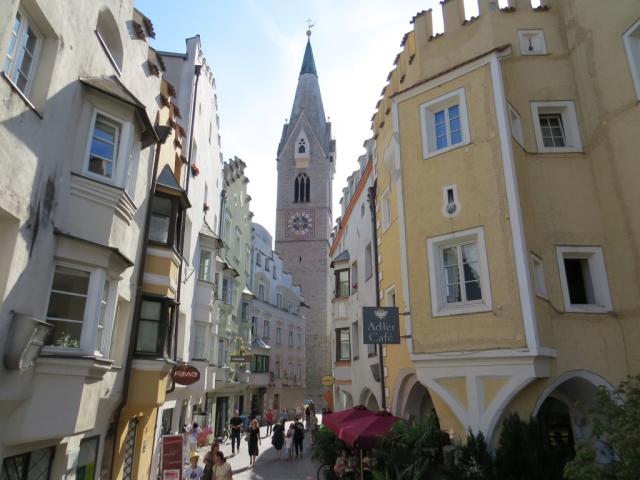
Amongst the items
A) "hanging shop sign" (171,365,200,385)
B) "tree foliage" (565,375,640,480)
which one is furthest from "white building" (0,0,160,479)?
"tree foliage" (565,375,640,480)

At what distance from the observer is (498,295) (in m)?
10.0

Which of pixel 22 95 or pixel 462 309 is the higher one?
pixel 22 95

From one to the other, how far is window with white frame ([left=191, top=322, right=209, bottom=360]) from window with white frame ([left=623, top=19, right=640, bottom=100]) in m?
16.9

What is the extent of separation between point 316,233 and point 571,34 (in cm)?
5208

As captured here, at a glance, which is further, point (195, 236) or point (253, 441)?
point (253, 441)

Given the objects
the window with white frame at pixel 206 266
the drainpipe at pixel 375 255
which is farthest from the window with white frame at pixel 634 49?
the window with white frame at pixel 206 266

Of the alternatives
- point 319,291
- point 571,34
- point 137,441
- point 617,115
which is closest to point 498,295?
point 617,115

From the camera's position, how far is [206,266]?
2072cm

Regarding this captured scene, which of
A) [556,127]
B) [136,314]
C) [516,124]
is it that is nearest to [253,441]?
[136,314]

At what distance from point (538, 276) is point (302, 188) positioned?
58.6 metres

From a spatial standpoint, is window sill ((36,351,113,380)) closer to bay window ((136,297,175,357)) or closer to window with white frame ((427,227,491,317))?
bay window ((136,297,175,357))

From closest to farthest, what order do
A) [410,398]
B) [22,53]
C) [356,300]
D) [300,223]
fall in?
1. [22,53]
2. [410,398]
3. [356,300]
4. [300,223]

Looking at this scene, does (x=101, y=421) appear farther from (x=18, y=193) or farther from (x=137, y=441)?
(x=18, y=193)

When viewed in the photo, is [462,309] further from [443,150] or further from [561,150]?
[561,150]
